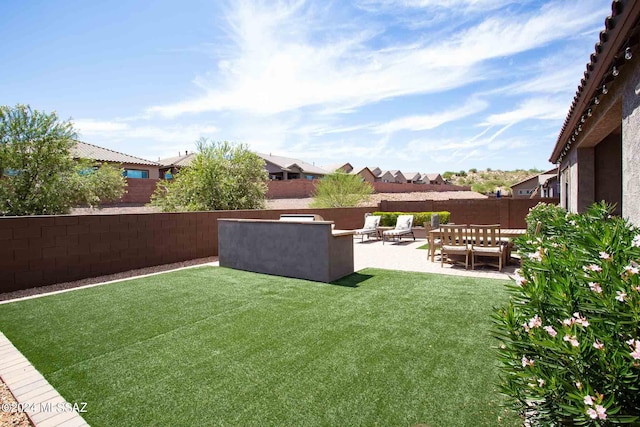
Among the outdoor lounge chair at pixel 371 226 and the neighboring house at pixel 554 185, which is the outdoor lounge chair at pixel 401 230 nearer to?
the outdoor lounge chair at pixel 371 226

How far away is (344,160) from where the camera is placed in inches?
2562

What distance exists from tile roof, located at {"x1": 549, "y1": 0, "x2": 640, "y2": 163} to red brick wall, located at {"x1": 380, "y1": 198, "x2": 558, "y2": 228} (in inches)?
476

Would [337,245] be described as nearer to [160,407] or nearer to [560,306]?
[160,407]

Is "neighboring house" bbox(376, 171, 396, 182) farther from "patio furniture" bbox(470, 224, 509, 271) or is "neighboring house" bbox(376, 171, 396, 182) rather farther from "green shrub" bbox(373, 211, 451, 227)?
"patio furniture" bbox(470, 224, 509, 271)

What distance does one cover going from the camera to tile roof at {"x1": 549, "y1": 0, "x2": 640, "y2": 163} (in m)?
2.82

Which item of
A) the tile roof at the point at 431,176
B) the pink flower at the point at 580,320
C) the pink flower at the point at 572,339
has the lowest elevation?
the pink flower at the point at 572,339

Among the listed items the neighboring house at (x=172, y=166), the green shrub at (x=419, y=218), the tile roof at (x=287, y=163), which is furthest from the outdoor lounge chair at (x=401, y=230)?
the tile roof at (x=287, y=163)

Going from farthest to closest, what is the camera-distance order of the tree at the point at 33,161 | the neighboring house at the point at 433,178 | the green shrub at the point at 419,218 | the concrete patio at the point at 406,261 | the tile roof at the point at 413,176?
the neighboring house at the point at 433,178 < the tile roof at the point at 413,176 < the green shrub at the point at 419,218 < the tree at the point at 33,161 < the concrete patio at the point at 406,261

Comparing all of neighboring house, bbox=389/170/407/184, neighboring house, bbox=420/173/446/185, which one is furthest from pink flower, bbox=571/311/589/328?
neighboring house, bbox=420/173/446/185

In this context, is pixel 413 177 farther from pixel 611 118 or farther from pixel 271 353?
pixel 271 353

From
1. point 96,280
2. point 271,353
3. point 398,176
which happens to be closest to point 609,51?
point 271,353

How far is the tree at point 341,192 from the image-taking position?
1984 cm

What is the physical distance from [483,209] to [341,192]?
294 inches

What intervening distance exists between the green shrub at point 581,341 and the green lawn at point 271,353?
1.25 metres
